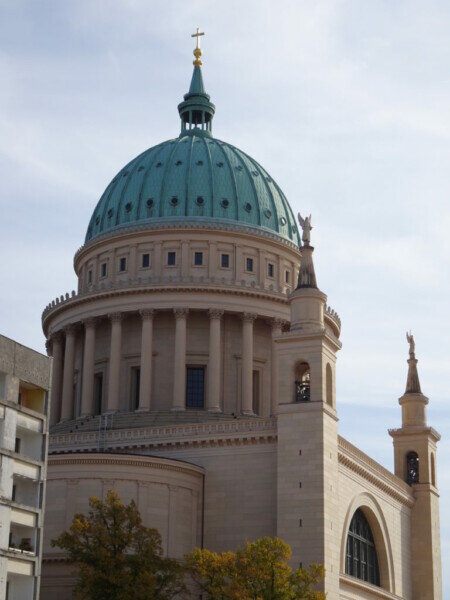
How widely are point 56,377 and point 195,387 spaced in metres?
11.9

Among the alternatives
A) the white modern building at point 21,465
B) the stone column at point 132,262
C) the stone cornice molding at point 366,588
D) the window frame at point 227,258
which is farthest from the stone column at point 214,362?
the white modern building at point 21,465

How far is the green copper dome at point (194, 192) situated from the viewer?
300 ft

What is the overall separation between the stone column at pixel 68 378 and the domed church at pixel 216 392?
0.46 ft

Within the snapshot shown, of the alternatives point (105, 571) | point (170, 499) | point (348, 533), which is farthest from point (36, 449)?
point (348, 533)

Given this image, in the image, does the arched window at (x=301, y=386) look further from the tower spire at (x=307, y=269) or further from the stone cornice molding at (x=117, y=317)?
the stone cornice molding at (x=117, y=317)

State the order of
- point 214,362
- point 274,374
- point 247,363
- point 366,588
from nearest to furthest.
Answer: point 366,588, point 214,362, point 247,363, point 274,374

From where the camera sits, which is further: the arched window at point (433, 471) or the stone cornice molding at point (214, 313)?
the arched window at point (433, 471)

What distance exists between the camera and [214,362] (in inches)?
3327

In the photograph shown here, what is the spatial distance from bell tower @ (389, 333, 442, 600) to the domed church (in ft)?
0.40

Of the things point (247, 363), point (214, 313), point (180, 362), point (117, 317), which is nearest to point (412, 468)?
point (247, 363)

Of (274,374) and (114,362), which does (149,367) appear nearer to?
(114,362)

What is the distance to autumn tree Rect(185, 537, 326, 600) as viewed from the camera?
5422cm

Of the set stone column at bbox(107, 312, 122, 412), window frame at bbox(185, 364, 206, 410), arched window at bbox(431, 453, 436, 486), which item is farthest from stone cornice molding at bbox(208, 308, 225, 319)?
arched window at bbox(431, 453, 436, 486)

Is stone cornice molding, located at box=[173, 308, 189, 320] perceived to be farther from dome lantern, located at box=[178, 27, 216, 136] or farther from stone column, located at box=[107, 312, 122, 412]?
dome lantern, located at box=[178, 27, 216, 136]
